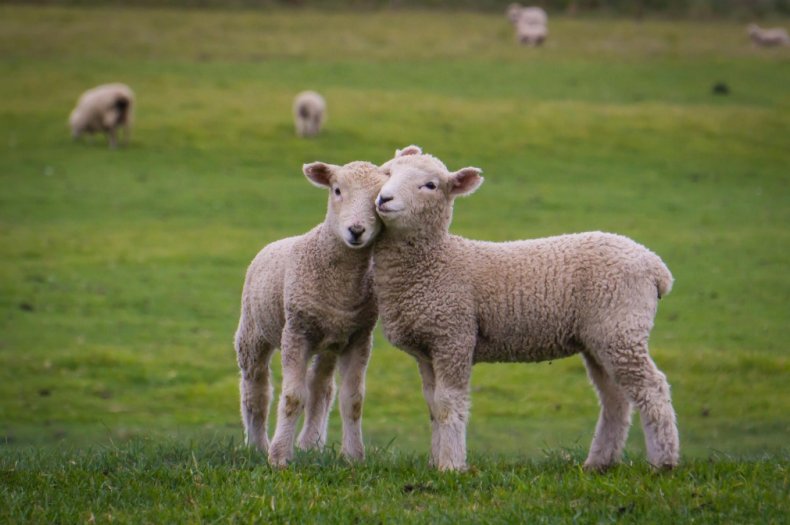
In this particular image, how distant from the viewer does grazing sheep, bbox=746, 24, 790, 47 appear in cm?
4388

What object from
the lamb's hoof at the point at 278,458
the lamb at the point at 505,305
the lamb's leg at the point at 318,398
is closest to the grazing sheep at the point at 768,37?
the lamb's leg at the point at 318,398

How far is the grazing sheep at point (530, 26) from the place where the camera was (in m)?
42.6

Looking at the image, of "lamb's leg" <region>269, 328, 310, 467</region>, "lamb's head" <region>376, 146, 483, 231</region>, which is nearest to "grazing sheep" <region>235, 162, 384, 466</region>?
"lamb's leg" <region>269, 328, 310, 467</region>

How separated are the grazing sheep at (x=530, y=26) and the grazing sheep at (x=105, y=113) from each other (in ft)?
58.2

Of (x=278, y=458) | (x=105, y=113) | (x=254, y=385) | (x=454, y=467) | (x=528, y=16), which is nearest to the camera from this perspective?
(x=454, y=467)

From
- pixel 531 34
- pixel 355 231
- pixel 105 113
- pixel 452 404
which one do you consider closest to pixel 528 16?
pixel 531 34

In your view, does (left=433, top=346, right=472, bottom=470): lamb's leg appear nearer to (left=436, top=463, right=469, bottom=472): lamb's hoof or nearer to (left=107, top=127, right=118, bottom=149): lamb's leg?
(left=436, top=463, right=469, bottom=472): lamb's hoof

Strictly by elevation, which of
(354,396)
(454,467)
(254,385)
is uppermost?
(354,396)

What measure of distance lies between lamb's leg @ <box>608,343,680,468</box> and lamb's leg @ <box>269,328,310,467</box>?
1.98 metres

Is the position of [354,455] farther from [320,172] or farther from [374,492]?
[320,172]

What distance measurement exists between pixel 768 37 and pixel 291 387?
40.4 meters

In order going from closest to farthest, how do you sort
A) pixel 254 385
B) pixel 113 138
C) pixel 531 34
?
pixel 254 385 → pixel 113 138 → pixel 531 34

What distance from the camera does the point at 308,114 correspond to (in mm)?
29828

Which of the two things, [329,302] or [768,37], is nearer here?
[329,302]
